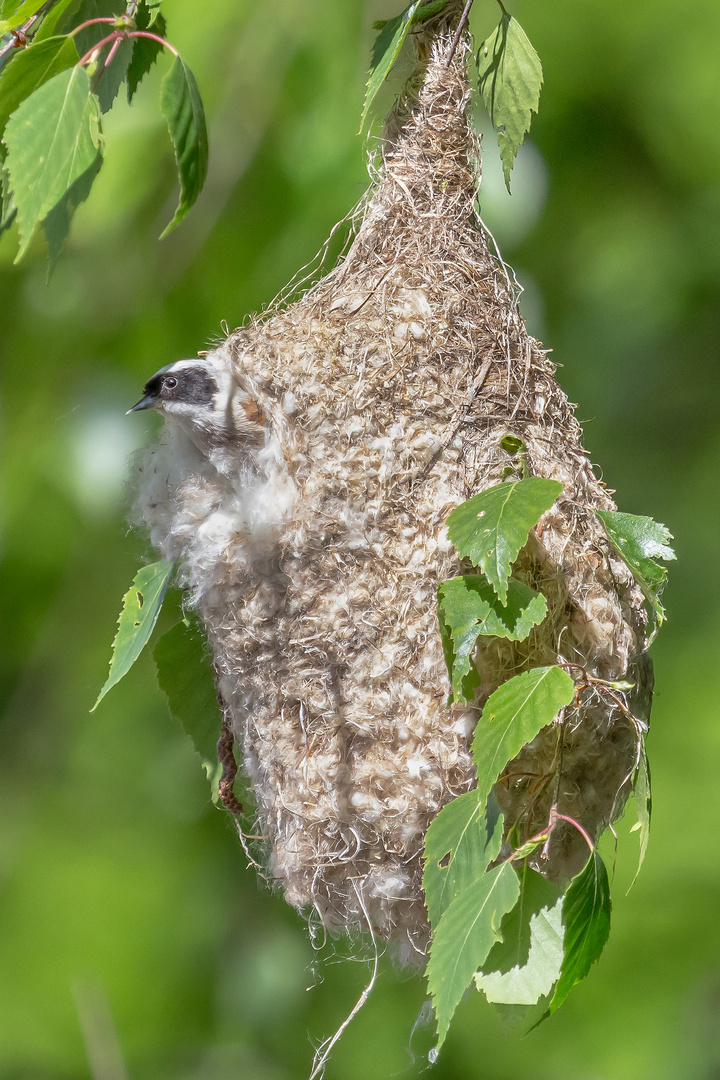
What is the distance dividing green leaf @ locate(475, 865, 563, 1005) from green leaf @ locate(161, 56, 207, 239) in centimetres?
64

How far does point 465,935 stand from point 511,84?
87cm

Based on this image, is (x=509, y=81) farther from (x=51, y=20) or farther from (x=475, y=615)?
(x=475, y=615)

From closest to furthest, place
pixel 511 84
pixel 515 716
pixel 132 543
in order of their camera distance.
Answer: pixel 515 716
pixel 511 84
pixel 132 543

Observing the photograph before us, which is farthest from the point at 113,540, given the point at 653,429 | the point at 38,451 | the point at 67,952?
the point at 653,429

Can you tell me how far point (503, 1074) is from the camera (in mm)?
2010

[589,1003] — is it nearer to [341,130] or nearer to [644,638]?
[644,638]

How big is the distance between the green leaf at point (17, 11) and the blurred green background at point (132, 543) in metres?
0.82

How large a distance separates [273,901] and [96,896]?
1.27 feet

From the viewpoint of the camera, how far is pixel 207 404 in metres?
0.96

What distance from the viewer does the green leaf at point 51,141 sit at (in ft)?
2.31

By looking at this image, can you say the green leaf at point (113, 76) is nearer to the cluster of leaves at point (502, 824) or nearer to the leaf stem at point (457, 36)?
the leaf stem at point (457, 36)

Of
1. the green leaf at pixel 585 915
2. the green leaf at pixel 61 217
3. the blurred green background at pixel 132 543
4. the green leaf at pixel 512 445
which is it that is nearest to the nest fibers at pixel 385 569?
the green leaf at pixel 512 445

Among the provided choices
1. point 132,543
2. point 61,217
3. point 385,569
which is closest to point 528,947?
point 385,569

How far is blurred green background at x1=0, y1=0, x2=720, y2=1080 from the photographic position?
69.7 inches
